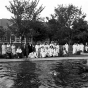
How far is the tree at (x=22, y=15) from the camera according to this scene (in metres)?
24.4

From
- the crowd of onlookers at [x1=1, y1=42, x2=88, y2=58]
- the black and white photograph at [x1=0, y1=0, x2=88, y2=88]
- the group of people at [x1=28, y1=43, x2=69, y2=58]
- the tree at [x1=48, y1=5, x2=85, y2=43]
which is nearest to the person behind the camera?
the black and white photograph at [x1=0, y1=0, x2=88, y2=88]

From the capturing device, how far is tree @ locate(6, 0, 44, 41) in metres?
24.4

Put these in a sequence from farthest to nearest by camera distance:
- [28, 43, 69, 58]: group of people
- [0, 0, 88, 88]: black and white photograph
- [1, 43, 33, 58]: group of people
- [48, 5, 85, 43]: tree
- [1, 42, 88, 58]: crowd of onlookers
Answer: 1. [48, 5, 85, 43]: tree
2. [28, 43, 69, 58]: group of people
3. [1, 42, 88, 58]: crowd of onlookers
4. [1, 43, 33, 58]: group of people
5. [0, 0, 88, 88]: black and white photograph

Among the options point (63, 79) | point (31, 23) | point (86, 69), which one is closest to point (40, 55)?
point (31, 23)

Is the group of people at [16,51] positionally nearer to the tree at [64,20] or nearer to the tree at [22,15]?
the tree at [22,15]

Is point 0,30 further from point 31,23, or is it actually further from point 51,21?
point 31,23

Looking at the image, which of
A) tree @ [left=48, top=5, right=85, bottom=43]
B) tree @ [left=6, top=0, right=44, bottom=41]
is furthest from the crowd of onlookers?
tree @ [left=48, top=5, right=85, bottom=43]

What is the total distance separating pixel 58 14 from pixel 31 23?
43.2ft

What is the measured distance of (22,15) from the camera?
24.7m

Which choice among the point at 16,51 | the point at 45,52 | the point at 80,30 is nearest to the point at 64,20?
the point at 80,30

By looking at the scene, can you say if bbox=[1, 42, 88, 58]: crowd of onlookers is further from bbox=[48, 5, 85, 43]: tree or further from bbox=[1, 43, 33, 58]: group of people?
bbox=[48, 5, 85, 43]: tree

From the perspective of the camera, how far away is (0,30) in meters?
50.1

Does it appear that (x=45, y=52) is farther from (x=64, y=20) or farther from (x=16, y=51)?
(x=64, y=20)

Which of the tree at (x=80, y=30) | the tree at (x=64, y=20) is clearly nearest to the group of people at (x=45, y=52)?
the tree at (x=64, y=20)
